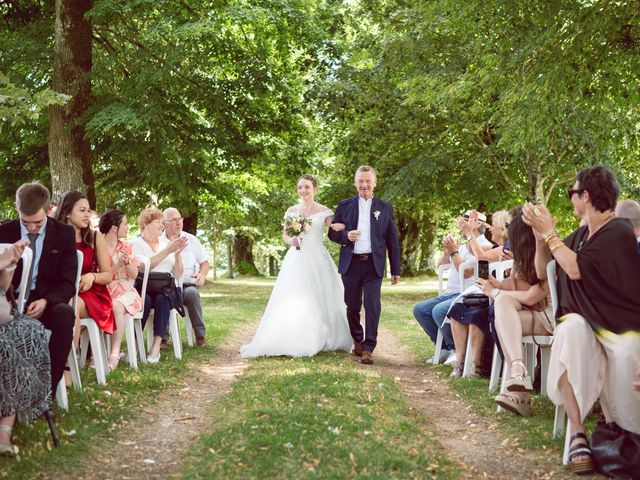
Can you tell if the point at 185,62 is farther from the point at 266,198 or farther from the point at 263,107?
the point at 266,198

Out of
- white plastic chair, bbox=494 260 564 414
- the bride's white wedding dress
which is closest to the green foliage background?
the bride's white wedding dress

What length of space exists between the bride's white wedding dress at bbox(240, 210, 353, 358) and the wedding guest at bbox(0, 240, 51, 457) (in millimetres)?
4252

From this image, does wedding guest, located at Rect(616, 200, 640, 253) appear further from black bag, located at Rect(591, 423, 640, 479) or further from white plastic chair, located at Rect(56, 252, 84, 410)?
white plastic chair, located at Rect(56, 252, 84, 410)

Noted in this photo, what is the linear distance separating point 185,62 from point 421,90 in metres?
5.72

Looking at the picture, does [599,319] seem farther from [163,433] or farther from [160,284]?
[160,284]

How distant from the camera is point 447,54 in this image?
58.6 ft

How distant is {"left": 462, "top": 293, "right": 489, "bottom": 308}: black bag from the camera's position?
785 centimetres

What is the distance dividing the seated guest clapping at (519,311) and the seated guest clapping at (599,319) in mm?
887

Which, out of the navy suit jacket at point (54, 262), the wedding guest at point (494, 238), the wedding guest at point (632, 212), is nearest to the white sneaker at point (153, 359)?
the navy suit jacket at point (54, 262)

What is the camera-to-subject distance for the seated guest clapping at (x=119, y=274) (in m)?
8.06

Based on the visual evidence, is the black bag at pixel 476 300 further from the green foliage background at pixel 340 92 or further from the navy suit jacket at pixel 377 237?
the green foliage background at pixel 340 92

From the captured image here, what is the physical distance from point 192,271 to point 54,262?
15.6ft

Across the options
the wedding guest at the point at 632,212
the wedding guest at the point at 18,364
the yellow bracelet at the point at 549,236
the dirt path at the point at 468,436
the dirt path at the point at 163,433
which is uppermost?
the wedding guest at the point at 632,212

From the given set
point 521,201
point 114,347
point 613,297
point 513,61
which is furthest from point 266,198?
point 613,297
